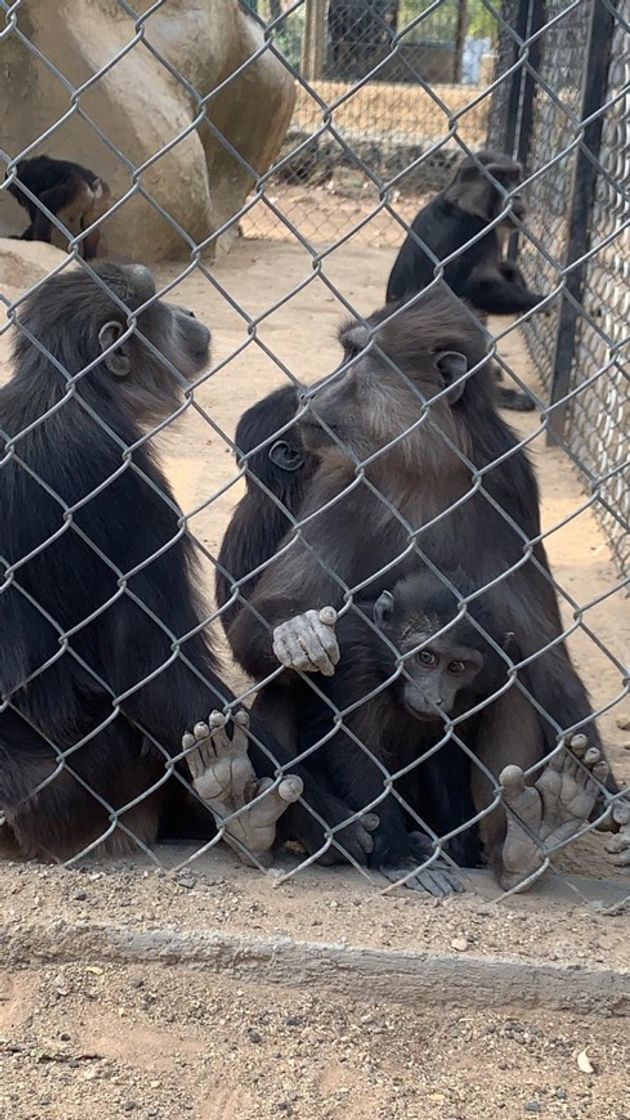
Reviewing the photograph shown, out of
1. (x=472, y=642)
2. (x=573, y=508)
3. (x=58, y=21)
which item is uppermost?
(x=58, y=21)

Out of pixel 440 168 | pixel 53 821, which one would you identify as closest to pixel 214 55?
pixel 440 168

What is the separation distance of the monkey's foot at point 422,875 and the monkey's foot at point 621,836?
363 millimetres

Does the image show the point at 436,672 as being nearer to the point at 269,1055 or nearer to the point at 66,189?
the point at 269,1055

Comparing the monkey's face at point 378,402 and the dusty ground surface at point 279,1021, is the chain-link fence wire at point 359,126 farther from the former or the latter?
the dusty ground surface at point 279,1021

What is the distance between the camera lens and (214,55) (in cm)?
1057

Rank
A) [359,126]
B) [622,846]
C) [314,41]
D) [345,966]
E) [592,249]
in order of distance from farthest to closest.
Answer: [359,126] < [314,41] < [592,249] < [622,846] < [345,966]

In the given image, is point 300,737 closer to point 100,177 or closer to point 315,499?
point 315,499

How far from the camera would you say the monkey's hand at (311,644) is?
8.96ft

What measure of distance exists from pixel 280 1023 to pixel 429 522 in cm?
119

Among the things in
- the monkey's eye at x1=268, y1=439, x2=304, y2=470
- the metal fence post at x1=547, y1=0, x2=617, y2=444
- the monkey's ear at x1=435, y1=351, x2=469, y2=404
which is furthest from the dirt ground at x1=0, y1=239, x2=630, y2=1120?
the metal fence post at x1=547, y1=0, x2=617, y2=444

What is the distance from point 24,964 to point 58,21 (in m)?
8.41

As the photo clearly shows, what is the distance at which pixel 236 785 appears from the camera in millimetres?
2879

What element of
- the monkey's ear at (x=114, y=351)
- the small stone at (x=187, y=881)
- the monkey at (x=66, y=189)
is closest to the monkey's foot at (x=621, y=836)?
the small stone at (x=187, y=881)

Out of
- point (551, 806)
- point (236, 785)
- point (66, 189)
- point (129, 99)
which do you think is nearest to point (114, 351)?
point (236, 785)
